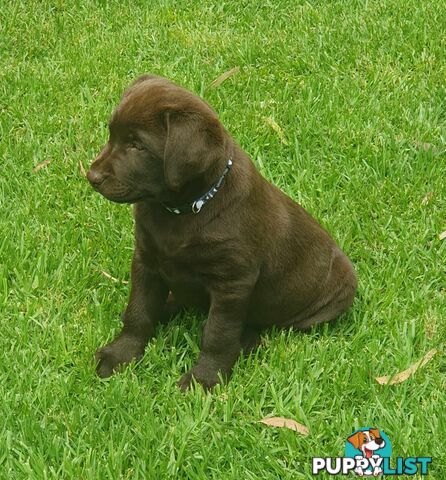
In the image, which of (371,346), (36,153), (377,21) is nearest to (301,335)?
(371,346)

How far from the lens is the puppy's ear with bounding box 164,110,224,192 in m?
3.54

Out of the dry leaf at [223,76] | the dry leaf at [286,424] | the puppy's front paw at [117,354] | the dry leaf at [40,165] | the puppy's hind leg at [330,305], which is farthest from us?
the dry leaf at [223,76]

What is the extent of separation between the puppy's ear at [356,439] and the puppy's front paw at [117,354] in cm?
102

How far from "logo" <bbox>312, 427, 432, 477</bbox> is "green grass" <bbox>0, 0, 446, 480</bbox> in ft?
0.14

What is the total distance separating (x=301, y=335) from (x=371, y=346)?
1.15 feet

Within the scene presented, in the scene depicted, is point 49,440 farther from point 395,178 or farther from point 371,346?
point 395,178

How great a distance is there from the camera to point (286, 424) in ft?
12.4

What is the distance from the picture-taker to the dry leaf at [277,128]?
581 centimetres

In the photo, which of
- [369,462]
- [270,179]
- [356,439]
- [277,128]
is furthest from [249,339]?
[277,128]

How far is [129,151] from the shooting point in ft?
12.1

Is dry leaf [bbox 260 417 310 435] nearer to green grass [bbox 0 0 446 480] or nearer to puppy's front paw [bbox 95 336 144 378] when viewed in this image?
green grass [bbox 0 0 446 480]

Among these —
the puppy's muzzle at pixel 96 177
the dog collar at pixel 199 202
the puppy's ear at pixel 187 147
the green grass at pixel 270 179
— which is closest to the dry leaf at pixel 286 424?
the green grass at pixel 270 179

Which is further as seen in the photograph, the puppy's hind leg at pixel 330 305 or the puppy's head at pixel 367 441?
the puppy's hind leg at pixel 330 305

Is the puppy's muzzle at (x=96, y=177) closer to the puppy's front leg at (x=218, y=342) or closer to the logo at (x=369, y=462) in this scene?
the puppy's front leg at (x=218, y=342)
